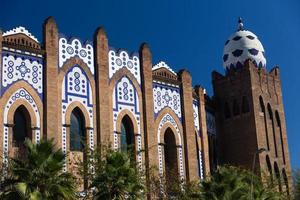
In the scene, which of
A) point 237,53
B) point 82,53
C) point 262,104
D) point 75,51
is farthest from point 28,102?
point 237,53

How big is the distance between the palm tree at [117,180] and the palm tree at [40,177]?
5.42ft

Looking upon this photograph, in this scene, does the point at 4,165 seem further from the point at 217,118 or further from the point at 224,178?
the point at 217,118

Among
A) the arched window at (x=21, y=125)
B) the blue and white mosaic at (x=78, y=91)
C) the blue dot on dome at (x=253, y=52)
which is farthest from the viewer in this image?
the blue dot on dome at (x=253, y=52)

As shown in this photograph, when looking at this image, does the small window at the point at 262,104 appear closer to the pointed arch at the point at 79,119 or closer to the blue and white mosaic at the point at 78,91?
the blue and white mosaic at the point at 78,91

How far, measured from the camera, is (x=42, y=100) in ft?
85.8

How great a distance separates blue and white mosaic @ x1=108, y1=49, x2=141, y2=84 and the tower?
8702 mm

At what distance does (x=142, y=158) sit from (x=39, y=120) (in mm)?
5865

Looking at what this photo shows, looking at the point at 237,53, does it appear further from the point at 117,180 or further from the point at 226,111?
the point at 117,180

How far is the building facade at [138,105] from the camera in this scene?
2583 centimetres

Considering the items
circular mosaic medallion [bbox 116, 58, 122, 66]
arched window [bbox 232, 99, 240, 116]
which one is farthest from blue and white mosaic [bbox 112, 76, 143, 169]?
arched window [bbox 232, 99, 240, 116]

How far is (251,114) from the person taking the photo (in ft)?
118

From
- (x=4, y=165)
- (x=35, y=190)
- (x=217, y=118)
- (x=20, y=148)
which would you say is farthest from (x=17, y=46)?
(x=217, y=118)

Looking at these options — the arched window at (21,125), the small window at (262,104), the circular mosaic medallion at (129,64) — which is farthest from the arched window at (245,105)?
the arched window at (21,125)

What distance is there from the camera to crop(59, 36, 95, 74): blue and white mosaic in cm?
2755
